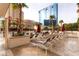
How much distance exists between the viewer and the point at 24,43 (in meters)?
2.02

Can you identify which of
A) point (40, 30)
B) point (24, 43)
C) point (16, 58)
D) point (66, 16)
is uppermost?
point (66, 16)

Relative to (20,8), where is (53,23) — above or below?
below

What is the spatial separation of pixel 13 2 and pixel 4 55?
650mm

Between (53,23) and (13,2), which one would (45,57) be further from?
(13,2)

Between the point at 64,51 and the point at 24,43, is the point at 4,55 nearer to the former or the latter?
the point at 24,43

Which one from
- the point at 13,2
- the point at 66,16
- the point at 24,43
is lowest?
the point at 24,43

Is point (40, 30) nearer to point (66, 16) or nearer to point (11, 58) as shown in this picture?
point (66, 16)

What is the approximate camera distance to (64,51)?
2.02 metres

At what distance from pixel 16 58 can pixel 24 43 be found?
0.70ft

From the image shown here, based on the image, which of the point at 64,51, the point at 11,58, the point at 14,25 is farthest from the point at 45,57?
the point at 14,25

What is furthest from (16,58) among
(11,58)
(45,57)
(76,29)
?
(76,29)

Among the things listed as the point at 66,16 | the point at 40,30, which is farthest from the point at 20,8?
the point at 66,16

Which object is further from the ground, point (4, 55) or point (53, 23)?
point (53, 23)

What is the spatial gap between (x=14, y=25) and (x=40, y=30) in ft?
1.05
